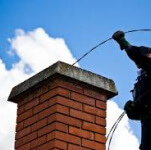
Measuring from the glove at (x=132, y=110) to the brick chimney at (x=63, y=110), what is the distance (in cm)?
61

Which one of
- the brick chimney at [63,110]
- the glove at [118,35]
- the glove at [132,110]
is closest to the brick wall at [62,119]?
the brick chimney at [63,110]

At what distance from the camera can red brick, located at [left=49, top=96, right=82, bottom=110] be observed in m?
5.41


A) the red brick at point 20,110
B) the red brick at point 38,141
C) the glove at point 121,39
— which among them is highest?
the glove at point 121,39

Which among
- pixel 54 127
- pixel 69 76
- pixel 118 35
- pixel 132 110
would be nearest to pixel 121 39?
pixel 118 35

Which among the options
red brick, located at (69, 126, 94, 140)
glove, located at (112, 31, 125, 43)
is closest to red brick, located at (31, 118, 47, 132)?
red brick, located at (69, 126, 94, 140)

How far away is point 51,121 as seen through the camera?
211 inches

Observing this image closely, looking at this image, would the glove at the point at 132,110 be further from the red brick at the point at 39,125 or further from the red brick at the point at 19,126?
the red brick at the point at 19,126

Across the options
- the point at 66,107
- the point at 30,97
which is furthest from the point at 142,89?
the point at 30,97

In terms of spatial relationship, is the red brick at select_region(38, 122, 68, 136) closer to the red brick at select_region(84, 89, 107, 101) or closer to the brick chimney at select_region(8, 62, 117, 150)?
the brick chimney at select_region(8, 62, 117, 150)

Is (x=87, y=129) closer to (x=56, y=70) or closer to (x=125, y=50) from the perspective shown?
(x=56, y=70)

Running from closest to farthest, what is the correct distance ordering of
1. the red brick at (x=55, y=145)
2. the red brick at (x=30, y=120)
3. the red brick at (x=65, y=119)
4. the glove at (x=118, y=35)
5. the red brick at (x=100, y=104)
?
the glove at (x=118, y=35) < the red brick at (x=55, y=145) < the red brick at (x=65, y=119) < the red brick at (x=30, y=120) < the red brick at (x=100, y=104)

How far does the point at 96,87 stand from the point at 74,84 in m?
0.21

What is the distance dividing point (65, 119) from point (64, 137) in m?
0.15

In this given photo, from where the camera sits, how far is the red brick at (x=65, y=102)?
541cm
